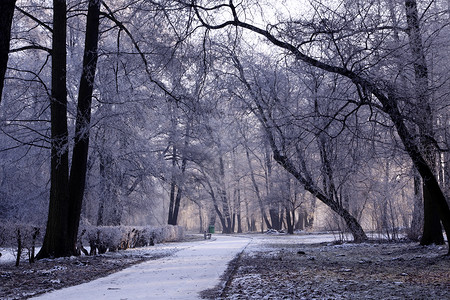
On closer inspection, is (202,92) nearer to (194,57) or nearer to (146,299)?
(194,57)

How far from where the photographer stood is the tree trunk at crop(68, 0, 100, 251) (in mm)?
12250

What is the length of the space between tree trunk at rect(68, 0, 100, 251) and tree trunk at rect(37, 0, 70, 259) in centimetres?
28

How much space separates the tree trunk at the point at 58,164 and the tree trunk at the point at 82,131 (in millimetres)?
283

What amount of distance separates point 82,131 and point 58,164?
3.47 feet

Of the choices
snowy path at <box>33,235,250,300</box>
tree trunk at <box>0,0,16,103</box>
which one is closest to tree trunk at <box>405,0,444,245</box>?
snowy path at <box>33,235,250,300</box>

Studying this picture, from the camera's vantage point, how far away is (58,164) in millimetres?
11852

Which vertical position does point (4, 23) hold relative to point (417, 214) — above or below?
above

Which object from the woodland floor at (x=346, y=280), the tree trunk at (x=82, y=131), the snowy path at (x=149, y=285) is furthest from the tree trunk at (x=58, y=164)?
the woodland floor at (x=346, y=280)

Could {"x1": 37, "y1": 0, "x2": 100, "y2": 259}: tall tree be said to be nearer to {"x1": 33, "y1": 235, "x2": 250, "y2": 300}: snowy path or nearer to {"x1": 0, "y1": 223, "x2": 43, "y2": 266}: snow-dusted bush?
{"x1": 0, "y1": 223, "x2": 43, "y2": 266}: snow-dusted bush

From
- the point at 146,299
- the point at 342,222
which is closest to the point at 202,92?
the point at 146,299

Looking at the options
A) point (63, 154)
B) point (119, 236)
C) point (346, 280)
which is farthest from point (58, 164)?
point (346, 280)

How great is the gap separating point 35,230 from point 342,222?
12037 mm

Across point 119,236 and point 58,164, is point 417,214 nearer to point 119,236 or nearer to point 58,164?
point 119,236

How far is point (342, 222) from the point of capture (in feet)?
60.8
